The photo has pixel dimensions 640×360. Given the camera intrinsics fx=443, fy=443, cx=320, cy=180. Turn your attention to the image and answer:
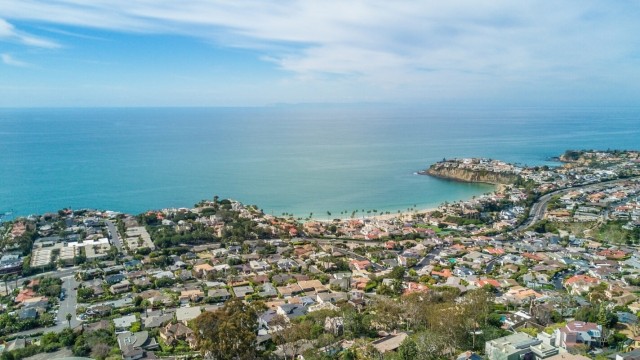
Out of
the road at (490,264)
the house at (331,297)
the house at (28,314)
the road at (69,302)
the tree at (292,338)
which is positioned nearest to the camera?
the tree at (292,338)

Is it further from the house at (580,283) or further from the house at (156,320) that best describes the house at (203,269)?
the house at (580,283)

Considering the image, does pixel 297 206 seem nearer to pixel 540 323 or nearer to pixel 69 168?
pixel 540 323

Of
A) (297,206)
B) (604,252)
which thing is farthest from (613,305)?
(297,206)

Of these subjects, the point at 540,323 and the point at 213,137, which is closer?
the point at 540,323

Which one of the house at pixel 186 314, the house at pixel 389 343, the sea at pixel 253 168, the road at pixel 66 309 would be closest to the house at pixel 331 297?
the house at pixel 389 343

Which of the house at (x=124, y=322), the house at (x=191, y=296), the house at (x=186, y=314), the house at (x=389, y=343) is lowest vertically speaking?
the house at (x=124, y=322)

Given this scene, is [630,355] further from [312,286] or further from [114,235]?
[114,235]

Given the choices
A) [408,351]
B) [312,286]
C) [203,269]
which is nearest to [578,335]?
[408,351]

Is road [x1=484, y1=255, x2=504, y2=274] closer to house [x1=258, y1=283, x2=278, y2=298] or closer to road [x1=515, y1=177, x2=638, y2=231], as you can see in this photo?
road [x1=515, y1=177, x2=638, y2=231]
